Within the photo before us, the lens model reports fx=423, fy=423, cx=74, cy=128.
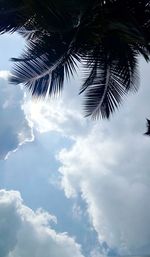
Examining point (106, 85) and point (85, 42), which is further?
point (106, 85)

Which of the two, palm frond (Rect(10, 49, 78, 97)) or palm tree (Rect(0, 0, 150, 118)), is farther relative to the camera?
palm frond (Rect(10, 49, 78, 97))

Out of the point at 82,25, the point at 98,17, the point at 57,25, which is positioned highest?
the point at 98,17

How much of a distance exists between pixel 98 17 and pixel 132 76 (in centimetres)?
348

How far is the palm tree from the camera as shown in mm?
8453

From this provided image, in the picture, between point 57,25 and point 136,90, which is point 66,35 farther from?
point 136,90

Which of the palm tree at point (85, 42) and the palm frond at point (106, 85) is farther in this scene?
the palm frond at point (106, 85)

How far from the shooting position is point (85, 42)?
33.1 feet

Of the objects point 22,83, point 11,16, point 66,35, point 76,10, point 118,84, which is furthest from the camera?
point 118,84

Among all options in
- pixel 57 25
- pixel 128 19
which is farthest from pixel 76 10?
pixel 128 19

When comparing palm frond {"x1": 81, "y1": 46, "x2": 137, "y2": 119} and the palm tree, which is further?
palm frond {"x1": 81, "y1": 46, "x2": 137, "y2": 119}

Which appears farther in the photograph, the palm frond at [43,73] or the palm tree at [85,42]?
the palm frond at [43,73]

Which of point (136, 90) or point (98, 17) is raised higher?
point (136, 90)

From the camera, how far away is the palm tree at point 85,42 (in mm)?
8453

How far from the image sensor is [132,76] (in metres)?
12.8
